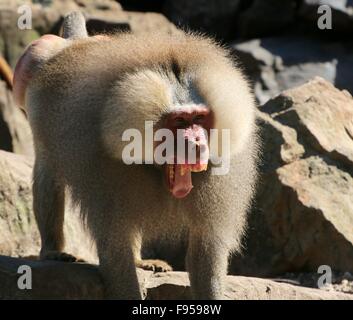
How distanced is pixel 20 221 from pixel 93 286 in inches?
63.3

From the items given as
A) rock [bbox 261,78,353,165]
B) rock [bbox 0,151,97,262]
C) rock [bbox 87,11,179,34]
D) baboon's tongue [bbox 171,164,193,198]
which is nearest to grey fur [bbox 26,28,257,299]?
baboon's tongue [bbox 171,164,193,198]

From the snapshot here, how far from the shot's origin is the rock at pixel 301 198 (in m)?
5.22

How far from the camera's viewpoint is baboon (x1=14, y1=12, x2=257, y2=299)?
352cm

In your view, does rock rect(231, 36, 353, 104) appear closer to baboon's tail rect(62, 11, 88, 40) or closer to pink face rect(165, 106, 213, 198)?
baboon's tail rect(62, 11, 88, 40)

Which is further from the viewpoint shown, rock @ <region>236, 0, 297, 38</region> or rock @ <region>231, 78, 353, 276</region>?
rock @ <region>236, 0, 297, 38</region>

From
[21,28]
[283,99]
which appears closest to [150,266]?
[283,99]

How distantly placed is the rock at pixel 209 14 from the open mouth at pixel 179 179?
5.91 m

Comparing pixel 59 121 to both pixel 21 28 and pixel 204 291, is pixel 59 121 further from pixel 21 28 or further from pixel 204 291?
pixel 21 28

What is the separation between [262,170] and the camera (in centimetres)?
536

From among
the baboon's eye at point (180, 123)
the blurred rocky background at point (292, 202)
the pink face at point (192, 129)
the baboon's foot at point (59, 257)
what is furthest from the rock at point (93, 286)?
the baboon's eye at point (180, 123)

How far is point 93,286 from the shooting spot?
3824 mm

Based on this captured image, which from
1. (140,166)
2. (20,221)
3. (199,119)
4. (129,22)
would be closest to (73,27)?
(20,221)

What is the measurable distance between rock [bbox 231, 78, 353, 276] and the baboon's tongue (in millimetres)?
1697

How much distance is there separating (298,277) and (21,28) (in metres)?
4.17
